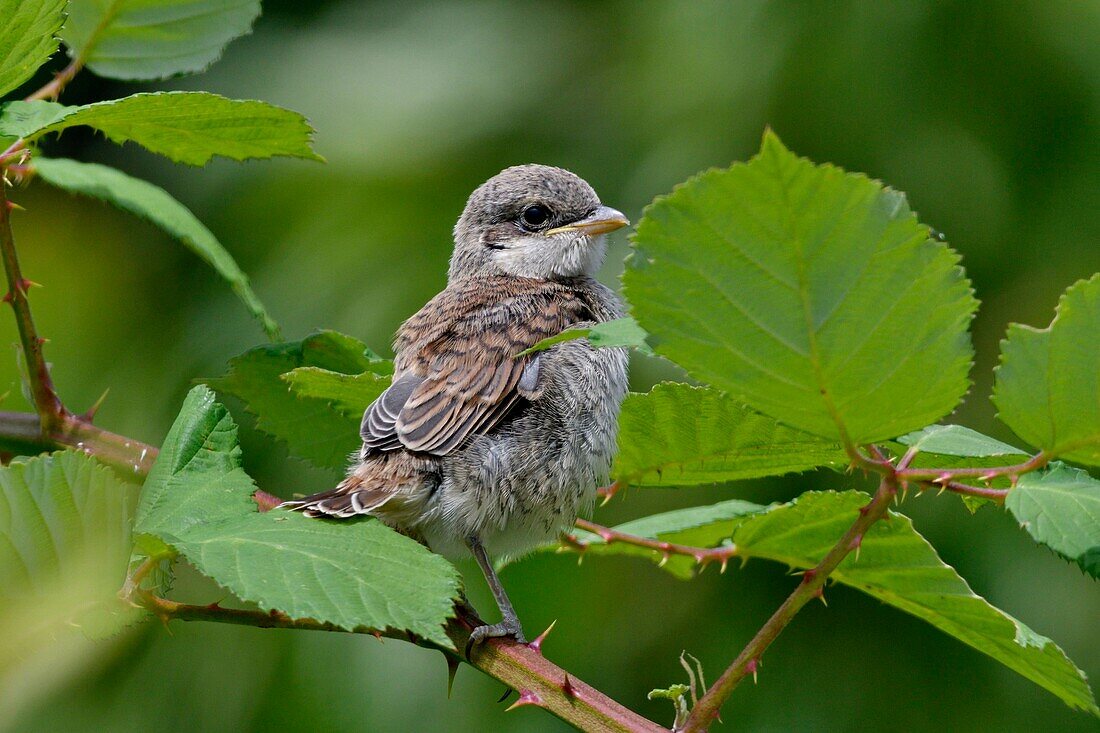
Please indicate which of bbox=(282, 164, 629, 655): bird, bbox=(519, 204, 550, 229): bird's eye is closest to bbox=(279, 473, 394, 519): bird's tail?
bbox=(282, 164, 629, 655): bird

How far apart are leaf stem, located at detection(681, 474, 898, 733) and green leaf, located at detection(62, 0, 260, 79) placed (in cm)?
148

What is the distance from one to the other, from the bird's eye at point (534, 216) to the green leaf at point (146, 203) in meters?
1.20

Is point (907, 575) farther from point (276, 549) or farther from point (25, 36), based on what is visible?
point (25, 36)

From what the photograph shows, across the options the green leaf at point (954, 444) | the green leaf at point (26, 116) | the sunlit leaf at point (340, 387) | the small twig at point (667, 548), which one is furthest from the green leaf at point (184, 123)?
the green leaf at point (954, 444)

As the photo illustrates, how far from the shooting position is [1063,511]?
1368 mm

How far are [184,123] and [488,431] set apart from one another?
889 mm

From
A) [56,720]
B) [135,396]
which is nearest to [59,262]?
[135,396]

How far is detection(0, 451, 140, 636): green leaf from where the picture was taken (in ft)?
4.70

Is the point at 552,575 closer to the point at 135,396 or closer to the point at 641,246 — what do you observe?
the point at 135,396

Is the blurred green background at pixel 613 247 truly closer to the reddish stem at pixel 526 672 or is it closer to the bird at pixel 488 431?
the bird at pixel 488 431

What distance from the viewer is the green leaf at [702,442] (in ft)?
6.06

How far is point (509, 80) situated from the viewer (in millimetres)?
7184

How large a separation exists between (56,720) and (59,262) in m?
2.84

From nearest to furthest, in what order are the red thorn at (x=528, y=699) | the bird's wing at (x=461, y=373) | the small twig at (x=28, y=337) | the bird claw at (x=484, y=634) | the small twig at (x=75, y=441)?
the red thorn at (x=528, y=699), the bird claw at (x=484, y=634), the small twig at (x=28, y=337), the small twig at (x=75, y=441), the bird's wing at (x=461, y=373)
